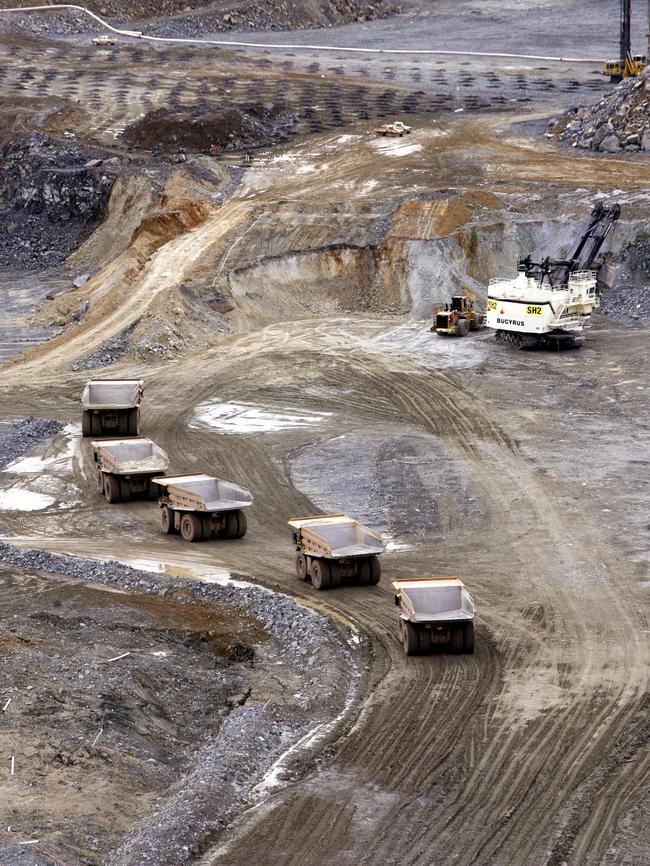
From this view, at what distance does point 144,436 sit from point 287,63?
154 feet

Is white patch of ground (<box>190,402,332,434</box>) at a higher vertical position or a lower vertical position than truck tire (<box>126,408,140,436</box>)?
lower

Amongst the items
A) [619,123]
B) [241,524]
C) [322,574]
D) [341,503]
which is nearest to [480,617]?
[322,574]

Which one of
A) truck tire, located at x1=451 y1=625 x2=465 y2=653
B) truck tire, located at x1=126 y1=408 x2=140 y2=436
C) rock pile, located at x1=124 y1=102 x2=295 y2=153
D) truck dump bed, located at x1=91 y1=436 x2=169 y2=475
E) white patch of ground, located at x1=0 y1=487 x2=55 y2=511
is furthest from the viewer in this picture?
rock pile, located at x1=124 y1=102 x2=295 y2=153

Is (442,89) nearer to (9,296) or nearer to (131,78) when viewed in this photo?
(131,78)

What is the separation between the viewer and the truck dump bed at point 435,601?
18.3 m

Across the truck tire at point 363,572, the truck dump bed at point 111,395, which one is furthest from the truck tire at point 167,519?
the truck dump bed at point 111,395

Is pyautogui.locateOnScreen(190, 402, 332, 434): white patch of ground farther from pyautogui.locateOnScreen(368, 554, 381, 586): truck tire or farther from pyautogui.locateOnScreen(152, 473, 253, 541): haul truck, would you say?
pyautogui.locateOnScreen(368, 554, 381, 586): truck tire

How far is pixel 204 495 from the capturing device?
80.6 feet

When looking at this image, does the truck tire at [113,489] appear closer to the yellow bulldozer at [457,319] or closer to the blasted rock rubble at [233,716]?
the blasted rock rubble at [233,716]

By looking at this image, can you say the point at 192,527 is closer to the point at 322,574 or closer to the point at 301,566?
the point at 301,566

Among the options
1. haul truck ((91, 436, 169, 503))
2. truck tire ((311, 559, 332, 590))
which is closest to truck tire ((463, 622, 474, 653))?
truck tire ((311, 559, 332, 590))

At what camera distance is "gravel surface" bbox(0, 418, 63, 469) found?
31141mm

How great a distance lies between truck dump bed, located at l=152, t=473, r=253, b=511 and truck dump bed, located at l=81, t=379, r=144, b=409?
21.7 feet

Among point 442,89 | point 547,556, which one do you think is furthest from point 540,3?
point 547,556
